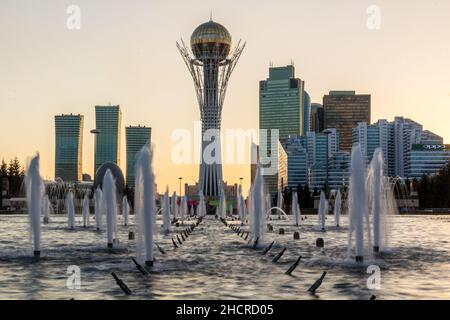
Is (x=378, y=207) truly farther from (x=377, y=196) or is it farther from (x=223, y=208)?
(x=223, y=208)

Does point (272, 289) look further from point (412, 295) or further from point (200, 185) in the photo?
point (200, 185)

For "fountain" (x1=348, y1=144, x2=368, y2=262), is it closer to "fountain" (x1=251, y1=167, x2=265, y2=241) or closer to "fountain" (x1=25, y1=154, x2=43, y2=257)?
"fountain" (x1=251, y1=167, x2=265, y2=241)

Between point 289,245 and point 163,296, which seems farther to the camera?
point 289,245

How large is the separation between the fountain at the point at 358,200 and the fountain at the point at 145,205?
8.00m

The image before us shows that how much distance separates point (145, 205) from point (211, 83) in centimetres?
11752

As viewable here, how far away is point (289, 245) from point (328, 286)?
1664cm

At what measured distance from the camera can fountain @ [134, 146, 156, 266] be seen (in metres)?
25.7

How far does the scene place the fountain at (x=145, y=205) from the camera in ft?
84.3

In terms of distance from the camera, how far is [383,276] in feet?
75.7

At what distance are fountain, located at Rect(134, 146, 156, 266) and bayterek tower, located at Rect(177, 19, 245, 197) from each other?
109450mm

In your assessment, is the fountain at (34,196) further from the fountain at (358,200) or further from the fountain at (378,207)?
the fountain at (378,207)

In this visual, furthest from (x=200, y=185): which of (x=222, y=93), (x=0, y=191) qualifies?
(x=0, y=191)

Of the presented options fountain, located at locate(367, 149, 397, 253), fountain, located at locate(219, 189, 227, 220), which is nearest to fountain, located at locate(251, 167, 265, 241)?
fountain, located at locate(367, 149, 397, 253)

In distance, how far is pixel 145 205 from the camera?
26.1 m
